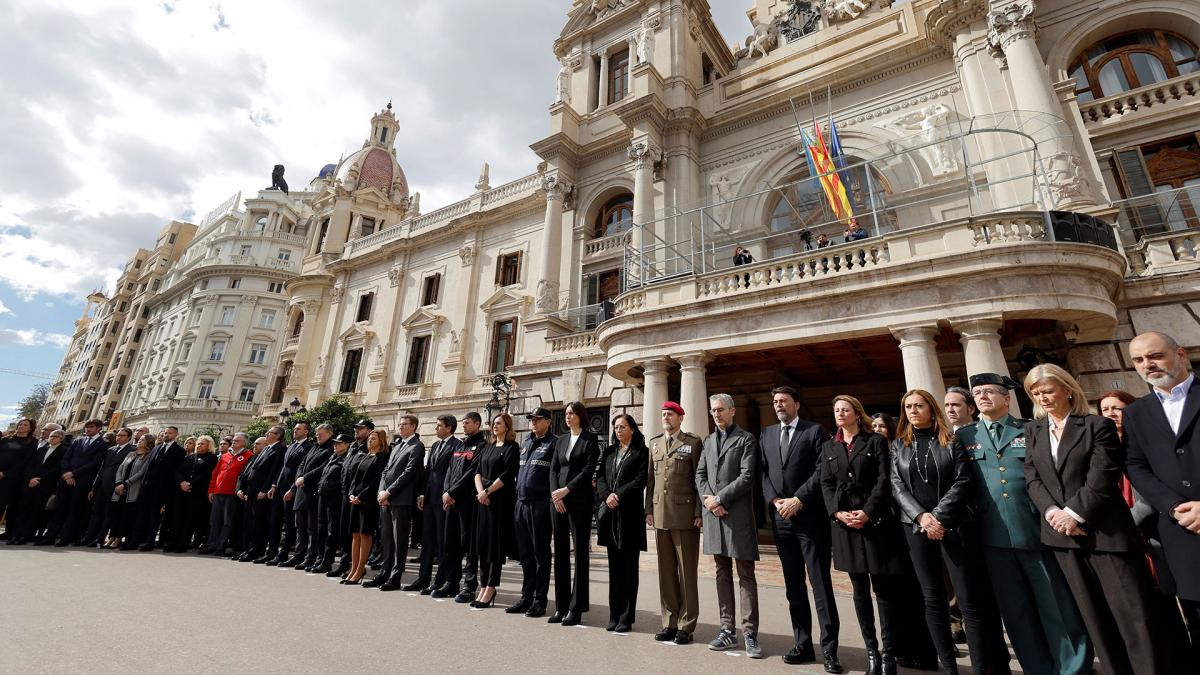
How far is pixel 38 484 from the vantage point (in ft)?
31.0

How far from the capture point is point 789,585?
433cm

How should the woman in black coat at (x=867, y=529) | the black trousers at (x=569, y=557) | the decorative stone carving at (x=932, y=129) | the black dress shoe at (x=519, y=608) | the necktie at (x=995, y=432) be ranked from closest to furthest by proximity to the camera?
the necktie at (x=995, y=432)
the woman in black coat at (x=867, y=529)
the black trousers at (x=569, y=557)
the black dress shoe at (x=519, y=608)
the decorative stone carving at (x=932, y=129)

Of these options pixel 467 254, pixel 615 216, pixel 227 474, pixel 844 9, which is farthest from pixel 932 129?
pixel 467 254

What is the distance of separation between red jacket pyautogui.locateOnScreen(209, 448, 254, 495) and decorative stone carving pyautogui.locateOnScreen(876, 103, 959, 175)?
1618 centimetres

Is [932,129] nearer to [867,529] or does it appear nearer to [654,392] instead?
[654,392]

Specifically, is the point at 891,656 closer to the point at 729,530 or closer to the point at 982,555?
the point at 982,555

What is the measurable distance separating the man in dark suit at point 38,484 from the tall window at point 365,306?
1793 centimetres

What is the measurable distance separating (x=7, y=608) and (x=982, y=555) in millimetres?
8252

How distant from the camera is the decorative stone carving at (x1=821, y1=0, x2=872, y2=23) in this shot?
16.4 metres

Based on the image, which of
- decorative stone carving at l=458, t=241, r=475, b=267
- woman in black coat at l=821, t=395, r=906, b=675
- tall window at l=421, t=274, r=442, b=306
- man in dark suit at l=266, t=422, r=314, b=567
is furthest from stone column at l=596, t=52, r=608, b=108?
woman in black coat at l=821, t=395, r=906, b=675

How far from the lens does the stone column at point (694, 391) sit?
10195 mm

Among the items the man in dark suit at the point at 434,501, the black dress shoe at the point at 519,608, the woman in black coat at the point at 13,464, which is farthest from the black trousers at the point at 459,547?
the woman in black coat at the point at 13,464

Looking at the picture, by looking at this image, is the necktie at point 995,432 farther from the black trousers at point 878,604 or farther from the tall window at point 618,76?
the tall window at point 618,76

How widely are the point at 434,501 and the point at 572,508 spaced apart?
2.27 metres
